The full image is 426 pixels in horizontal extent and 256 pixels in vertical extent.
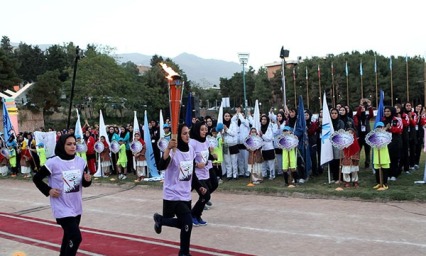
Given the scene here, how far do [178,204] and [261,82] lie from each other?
57164mm

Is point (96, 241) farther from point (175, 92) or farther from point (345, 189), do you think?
point (345, 189)

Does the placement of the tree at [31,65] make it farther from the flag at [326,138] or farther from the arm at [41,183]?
the arm at [41,183]

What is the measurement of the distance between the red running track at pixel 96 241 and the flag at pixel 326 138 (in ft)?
18.0

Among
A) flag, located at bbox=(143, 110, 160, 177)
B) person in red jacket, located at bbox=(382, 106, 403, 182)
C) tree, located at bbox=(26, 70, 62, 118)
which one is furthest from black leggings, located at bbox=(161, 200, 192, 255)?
tree, located at bbox=(26, 70, 62, 118)

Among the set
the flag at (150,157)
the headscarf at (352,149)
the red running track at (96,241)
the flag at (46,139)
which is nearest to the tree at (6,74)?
the flag at (46,139)

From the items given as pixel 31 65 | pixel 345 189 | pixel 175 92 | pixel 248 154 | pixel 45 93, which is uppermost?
pixel 31 65

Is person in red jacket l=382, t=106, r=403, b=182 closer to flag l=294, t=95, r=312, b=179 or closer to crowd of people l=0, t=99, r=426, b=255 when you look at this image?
crowd of people l=0, t=99, r=426, b=255

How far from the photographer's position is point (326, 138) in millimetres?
11156

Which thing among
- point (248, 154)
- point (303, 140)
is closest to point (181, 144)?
point (303, 140)

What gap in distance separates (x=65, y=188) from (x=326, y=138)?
24.6 feet

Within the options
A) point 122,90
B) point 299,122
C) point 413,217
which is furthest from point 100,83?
point 413,217

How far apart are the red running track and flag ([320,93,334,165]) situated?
550cm

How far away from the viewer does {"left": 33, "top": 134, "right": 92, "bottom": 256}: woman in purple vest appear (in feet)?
17.0

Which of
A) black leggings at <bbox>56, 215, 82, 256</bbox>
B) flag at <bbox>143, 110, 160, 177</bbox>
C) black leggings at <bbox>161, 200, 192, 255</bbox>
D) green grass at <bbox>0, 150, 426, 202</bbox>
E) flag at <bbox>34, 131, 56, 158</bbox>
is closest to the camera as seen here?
black leggings at <bbox>56, 215, 82, 256</bbox>
